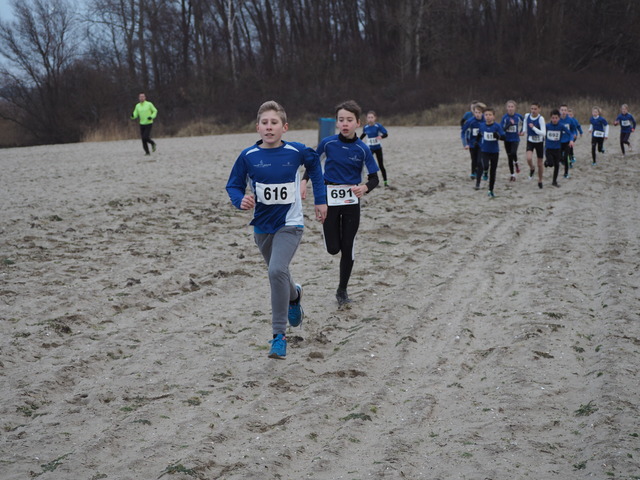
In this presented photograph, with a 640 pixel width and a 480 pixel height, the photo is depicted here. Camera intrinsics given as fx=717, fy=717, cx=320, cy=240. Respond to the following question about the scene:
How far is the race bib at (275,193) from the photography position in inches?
230

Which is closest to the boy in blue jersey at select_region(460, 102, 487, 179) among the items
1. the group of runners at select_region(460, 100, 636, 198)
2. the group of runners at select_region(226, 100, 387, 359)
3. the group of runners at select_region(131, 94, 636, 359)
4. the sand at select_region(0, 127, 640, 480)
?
the group of runners at select_region(460, 100, 636, 198)

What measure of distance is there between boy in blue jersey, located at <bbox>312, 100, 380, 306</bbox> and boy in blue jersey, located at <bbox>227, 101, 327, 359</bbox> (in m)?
1.18

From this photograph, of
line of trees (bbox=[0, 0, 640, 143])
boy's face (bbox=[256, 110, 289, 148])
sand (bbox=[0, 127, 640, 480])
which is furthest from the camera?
line of trees (bbox=[0, 0, 640, 143])

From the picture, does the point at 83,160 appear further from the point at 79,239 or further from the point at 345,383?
the point at 345,383

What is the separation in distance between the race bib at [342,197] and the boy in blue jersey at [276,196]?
3.86 ft

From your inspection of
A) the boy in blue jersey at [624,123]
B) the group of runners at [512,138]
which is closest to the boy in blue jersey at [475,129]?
the group of runners at [512,138]

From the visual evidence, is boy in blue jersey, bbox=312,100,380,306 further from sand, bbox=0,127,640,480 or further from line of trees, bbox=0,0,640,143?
line of trees, bbox=0,0,640,143

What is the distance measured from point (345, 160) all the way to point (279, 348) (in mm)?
2365

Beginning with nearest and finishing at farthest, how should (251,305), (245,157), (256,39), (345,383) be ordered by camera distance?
(345,383), (245,157), (251,305), (256,39)

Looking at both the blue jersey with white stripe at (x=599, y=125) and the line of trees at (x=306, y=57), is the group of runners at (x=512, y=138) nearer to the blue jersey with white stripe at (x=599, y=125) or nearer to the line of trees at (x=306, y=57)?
the blue jersey with white stripe at (x=599, y=125)

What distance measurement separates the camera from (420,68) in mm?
55469

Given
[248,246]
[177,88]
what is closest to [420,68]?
[177,88]

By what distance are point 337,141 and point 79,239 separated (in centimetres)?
455

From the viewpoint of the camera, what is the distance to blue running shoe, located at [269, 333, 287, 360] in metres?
5.71
